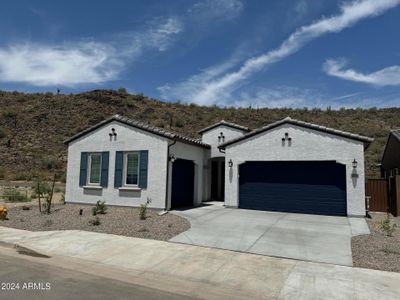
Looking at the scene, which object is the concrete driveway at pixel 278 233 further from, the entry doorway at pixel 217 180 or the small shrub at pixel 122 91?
the small shrub at pixel 122 91

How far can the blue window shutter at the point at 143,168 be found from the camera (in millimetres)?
13977

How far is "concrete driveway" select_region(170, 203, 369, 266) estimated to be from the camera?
7664 millimetres

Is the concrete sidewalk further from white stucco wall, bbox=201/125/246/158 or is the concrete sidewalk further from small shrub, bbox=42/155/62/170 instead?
small shrub, bbox=42/155/62/170

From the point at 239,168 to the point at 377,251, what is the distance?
8.36 m

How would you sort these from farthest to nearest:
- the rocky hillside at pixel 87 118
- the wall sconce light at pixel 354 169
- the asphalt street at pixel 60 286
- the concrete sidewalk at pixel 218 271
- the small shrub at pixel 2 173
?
the rocky hillside at pixel 87 118 < the small shrub at pixel 2 173 < the wall sconce light at pixel 354 169 < the concrete sidewalk at pixel 218 271 < the asphalt street at pixel 60 286

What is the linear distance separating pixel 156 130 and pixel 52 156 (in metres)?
27.4

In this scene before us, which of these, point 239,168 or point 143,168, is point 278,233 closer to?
point 239,168

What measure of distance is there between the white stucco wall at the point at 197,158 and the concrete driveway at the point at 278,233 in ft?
10.1

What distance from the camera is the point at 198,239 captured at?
8805 millimetres

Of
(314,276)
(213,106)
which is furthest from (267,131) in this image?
(213,106)

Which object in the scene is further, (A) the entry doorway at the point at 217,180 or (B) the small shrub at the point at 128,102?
(B) the small shrub at the point at 128,102

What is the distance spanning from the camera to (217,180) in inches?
757

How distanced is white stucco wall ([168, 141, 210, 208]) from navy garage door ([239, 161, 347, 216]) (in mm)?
2610

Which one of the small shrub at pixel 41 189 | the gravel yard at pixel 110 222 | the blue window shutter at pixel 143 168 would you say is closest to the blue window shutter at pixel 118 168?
the blue window shutter at pixel 143 168
